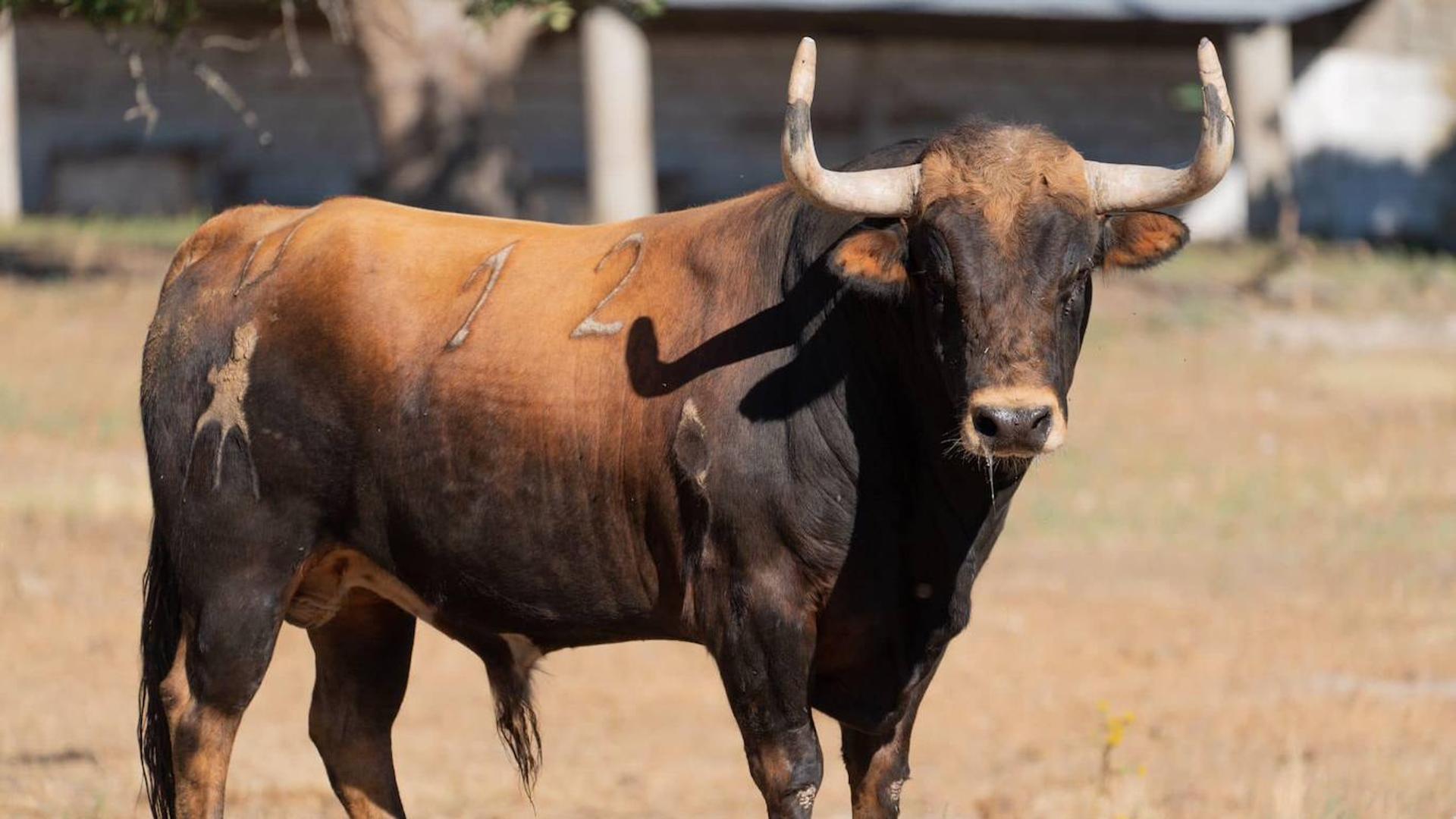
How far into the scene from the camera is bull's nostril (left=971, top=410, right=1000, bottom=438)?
4.86 m

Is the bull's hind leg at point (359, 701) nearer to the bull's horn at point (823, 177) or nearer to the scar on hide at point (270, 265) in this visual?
the scar on hide at point (270, 265)

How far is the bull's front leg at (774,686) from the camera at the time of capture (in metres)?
5.32

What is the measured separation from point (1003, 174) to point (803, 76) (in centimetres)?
54

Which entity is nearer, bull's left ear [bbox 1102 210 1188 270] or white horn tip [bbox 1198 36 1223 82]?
white horn tip [bbox 1198 36 1223 82]

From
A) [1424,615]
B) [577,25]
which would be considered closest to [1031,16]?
[577,25]

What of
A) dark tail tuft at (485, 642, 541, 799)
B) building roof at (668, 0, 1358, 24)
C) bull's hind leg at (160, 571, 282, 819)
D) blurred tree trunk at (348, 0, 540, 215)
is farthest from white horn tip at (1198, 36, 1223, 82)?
building roof at (668, 0, 1358, 24)

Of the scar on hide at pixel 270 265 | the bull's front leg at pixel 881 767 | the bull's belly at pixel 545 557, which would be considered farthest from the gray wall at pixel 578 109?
the bull's front leg at pixel 881 767

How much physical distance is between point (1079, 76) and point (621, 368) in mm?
18445

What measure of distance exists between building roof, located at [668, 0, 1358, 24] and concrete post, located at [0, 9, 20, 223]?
6.24 meters

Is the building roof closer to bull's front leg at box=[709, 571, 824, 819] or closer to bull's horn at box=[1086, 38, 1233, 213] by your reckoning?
bull's horn at box=[1086, 38, 1233, 213]

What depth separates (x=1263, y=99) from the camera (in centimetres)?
2103

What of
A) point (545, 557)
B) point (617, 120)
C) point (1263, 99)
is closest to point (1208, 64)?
point (545, 557)

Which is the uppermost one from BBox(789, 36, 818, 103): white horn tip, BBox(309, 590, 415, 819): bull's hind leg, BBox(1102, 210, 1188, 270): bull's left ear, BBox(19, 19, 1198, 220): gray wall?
BBox(789, 36, 818, 103): white horn tip

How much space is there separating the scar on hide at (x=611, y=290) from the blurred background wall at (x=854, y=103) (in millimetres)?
15518
